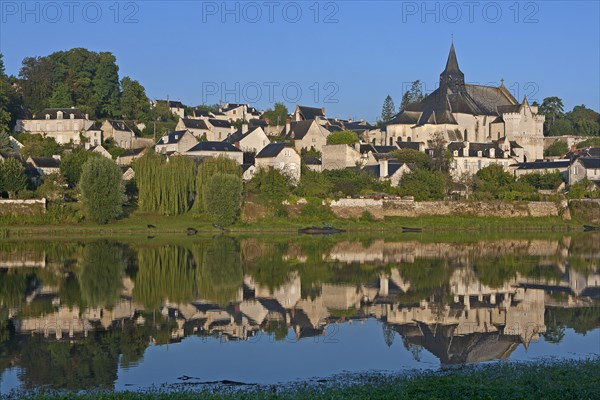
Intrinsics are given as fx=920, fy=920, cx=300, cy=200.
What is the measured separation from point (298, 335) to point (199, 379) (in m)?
4.57

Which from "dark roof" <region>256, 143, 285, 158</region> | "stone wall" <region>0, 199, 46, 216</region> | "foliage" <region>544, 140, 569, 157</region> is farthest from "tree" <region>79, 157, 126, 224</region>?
"foliage" <region>544, 140, 569, 157</region>

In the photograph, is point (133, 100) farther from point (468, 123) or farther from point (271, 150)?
point (468, 123)

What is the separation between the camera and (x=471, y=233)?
Result: 52781mm

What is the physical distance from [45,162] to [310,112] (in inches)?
1365

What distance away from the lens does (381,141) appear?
83.6 m

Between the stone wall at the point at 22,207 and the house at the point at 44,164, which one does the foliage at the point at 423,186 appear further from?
the house at the point at 44,164

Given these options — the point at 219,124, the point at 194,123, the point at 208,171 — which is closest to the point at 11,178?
the point at 208,171

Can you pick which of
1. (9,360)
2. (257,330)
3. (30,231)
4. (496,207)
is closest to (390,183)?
(496,207)

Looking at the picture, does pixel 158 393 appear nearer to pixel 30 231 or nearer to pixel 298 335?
pixel 298 335

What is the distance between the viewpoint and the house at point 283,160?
199 feet

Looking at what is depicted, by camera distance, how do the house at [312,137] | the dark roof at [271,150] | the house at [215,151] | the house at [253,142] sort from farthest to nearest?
the house at [312,137]
the house at [253,142]
the house at [215,151]
the dark roof at [271,150]

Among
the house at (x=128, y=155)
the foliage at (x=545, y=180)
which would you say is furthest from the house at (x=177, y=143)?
the foliage at (x=545, y=180)

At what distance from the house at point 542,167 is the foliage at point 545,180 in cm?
208

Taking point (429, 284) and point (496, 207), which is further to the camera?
point (496, 207)
